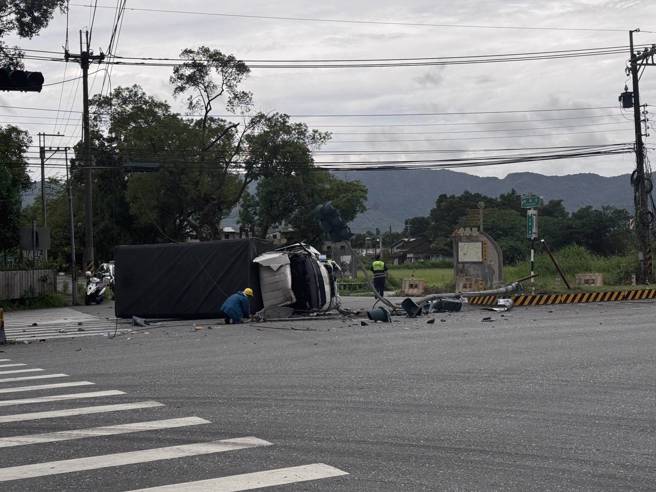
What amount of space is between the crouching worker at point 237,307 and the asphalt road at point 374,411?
18.0ft

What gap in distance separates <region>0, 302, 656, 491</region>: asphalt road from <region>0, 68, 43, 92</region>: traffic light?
4698mm

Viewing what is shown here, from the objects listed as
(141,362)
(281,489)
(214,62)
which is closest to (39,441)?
(281,489)

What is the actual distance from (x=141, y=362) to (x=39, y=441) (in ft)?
20.9

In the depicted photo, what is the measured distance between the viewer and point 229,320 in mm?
24078

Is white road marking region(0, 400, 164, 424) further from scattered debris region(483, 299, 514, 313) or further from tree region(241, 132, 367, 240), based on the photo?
tree region(241, 132, 367, 240)

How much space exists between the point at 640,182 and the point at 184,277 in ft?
68.4

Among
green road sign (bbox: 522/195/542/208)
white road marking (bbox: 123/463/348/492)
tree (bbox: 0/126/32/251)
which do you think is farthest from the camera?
tree (bbox: 0/126/32/251)

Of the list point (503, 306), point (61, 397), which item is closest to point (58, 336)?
point (61, 397)

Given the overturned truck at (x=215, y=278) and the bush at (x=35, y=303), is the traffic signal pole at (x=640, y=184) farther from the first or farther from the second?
the bush at (x=35, y=303)

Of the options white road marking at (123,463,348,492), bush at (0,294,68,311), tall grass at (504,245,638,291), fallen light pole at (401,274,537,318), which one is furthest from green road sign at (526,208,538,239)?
white road marking at (123,463,348,492)

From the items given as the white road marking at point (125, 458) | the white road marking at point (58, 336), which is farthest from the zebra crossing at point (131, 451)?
the white road marking at point (58, 336)

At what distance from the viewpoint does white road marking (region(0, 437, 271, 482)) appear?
702 cm

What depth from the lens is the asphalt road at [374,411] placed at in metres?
6.86

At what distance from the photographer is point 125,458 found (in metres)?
7.42
